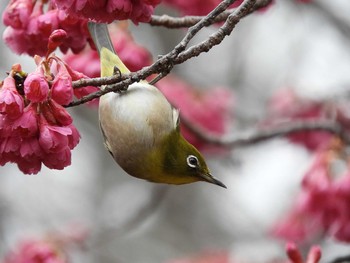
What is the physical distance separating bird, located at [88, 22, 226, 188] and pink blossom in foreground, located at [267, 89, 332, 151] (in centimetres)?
238

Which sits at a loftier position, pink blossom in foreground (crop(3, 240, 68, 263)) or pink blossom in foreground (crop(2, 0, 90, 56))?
pink blossom in foreground (crop(2, 0, 90, 56))

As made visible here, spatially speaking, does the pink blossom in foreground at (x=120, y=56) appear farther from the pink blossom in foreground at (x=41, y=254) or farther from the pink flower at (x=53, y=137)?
the pink flower at (x=53, y=137)

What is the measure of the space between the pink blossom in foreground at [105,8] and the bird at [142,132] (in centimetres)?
34

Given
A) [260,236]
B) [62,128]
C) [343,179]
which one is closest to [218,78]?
[260,236]

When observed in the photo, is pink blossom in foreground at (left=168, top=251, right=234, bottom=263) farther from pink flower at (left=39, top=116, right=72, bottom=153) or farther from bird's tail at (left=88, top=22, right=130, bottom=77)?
pink flower at (left=39, top=116, right=72, bottom=153)

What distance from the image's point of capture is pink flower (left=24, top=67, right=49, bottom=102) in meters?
2.16

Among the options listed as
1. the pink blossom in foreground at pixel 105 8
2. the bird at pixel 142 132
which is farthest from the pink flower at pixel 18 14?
the pink blossom in foreground at pixel 105 8

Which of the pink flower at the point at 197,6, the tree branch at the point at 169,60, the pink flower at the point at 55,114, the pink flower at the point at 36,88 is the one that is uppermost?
the pink flower at the point at 197,6

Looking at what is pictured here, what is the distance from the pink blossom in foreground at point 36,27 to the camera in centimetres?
267

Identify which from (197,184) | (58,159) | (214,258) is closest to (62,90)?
(58,159)

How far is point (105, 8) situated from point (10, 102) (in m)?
0.43

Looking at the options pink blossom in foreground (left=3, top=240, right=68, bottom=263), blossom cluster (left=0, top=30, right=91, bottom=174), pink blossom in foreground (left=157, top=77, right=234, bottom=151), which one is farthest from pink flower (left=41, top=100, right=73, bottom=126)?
pink blossom in foreground (left=157, top=77, right=234, bottom=151)

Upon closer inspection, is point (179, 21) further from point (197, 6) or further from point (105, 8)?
point (197, 6)

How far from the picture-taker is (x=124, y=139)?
271cm
